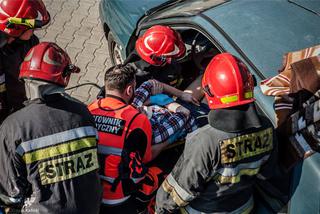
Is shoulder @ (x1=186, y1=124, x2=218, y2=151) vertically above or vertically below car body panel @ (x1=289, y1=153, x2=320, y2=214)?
above

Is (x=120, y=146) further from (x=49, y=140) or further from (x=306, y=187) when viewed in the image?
(x=306, y=187)

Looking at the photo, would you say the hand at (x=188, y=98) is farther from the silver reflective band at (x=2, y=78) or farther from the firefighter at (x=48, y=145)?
the silver reflective band at (x=2, y=78)

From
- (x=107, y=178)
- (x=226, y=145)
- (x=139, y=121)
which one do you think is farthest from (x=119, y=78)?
(x=226, y=145)

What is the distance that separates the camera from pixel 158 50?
3734 mm

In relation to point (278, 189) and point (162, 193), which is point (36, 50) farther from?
point (278, 189)

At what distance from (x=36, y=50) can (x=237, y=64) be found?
1.19 metres

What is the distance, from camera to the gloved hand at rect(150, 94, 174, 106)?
11.9 ft

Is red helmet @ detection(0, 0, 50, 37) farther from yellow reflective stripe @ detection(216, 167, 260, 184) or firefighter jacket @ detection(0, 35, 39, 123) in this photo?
yellow reflective stripe @ detection(216, 167, 260, 184)

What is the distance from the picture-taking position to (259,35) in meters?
3.23

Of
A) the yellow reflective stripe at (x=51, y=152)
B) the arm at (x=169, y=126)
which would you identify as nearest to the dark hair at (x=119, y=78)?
the arm at (x=169, y=126)

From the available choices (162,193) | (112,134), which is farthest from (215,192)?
(112,134)

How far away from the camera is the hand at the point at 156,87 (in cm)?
368

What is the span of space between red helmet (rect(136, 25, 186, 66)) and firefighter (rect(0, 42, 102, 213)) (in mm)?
1080

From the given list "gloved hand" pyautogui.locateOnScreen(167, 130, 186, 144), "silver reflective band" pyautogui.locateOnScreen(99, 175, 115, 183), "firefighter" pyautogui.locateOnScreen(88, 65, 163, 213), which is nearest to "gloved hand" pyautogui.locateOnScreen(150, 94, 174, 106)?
"gloved hand" pyautogui.locateOnScreen(167, 130, 186, 144)
